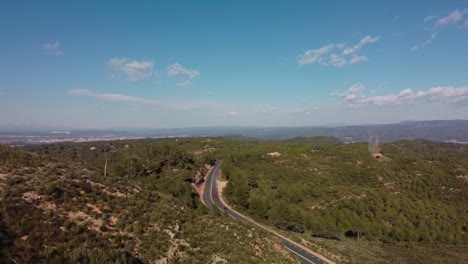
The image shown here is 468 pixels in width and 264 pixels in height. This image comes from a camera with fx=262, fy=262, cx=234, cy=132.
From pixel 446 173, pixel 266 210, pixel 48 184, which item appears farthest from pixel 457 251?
pixel 48 184

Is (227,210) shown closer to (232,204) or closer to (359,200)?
(232,204)

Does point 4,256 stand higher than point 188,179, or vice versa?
point 4,256

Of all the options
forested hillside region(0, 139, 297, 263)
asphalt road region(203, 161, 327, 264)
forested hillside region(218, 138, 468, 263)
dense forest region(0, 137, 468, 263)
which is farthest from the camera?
forested hillside region(218, 138, 468, 263)

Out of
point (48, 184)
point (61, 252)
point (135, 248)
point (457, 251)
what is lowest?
point (457, 251)

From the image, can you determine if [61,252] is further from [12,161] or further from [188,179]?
[188,179]

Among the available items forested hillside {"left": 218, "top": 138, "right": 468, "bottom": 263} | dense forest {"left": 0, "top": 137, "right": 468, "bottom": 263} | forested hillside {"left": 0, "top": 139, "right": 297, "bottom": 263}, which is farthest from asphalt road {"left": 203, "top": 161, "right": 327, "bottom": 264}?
forested hillside {"left": 0, "top": 139, "right": 297, "bottom": 263}

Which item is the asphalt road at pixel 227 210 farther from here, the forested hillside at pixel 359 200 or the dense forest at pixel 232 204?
the forested hillside at pixel 359 200

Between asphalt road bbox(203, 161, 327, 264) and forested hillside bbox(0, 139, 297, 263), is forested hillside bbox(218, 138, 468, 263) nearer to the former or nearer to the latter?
asphalt road bbox(203, 161, 327, 264)
